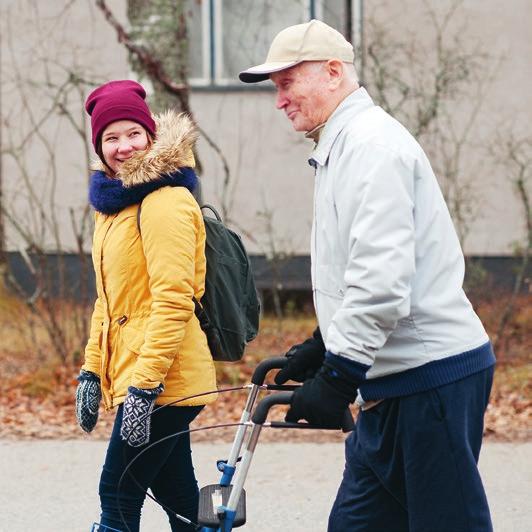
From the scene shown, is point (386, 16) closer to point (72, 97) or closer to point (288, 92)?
point (72, 97)

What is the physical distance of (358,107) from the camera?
3.08m

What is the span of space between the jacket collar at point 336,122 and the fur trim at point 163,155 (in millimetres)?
767

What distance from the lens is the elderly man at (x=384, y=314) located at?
2.83m

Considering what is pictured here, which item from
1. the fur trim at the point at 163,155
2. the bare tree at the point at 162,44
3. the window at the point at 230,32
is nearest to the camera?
the fur trim at the point at 163,155

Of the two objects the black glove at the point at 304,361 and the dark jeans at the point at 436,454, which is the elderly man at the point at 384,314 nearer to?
the dark jeans at the point at 436,454

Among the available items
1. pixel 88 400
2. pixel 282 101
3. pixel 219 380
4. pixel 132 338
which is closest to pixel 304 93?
pixel 282 101

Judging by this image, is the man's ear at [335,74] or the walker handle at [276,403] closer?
the walker handle at [276,403]

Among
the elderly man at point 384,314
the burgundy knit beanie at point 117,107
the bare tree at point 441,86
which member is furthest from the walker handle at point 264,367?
the bare tree at point 441,86

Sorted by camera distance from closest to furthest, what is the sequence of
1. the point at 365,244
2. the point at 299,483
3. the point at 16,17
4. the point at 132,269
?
1. the point at 365,244
2. the point at 132,269
3. the point at 299,483
4. the point at 16,17

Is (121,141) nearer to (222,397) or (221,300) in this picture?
(221,300)

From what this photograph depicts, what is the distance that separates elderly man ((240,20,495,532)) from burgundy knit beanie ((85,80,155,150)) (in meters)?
0.75

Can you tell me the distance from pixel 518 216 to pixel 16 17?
5547 mm

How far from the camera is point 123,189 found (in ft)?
12.2

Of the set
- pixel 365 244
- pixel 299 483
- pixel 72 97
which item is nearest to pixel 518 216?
pixel 72 97
